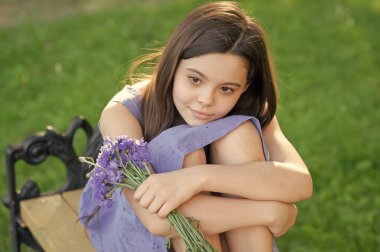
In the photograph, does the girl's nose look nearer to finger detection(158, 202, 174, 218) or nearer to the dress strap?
the dress strap

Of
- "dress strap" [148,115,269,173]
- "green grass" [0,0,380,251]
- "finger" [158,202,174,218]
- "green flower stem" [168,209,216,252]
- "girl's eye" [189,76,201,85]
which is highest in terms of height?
"girl's eye" [189,76,201,85]

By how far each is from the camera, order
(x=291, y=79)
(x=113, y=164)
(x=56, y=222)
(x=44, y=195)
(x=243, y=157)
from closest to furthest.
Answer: (x=113, y=164) < (x=243, y=157) < (x=56, y=222) < (x=44, y=195) < (x=291, y=79)

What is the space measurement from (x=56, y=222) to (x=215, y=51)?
1199 millimetres

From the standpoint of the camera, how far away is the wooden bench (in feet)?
10.4

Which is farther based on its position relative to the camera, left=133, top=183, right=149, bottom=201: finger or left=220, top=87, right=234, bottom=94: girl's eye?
left=220, top=87, right=234, bottom=94: girl's eye

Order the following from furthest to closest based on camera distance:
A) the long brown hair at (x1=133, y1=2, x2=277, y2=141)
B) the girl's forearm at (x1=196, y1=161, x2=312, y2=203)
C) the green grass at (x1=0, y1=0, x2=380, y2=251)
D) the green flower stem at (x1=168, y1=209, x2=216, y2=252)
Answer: the green grass at (x1=0, y1=0, x2=380, y2=251) → the long brown hair at (x1=133, y1=2, x2=277, y2=141) → the girl's forearm at (x1=196, y1=161, x2=312, y2=203) → the green flower stem at (x1=168, y1=209, x2=216, y2=252)

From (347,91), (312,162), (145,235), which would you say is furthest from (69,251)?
(347,91)

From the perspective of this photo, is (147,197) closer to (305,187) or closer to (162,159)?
(162,159)

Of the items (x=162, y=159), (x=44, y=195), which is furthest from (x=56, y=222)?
(x=162, y=159)

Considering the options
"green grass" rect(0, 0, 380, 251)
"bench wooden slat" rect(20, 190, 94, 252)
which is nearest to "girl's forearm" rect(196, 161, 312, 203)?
"bench wooden slat" rect(20, 190, 94, 252)

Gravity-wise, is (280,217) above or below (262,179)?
below

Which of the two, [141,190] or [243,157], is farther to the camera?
[243,157]

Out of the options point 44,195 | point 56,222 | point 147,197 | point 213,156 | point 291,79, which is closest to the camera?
point 147,197

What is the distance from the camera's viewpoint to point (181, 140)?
2523 mm
